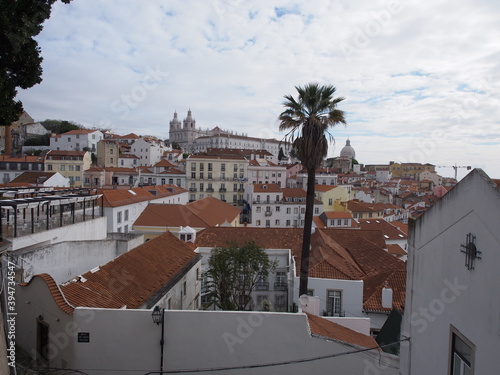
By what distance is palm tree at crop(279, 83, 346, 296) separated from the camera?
1420 cm

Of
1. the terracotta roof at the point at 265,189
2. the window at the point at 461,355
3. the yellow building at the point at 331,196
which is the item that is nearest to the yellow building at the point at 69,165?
the terracotta roof at the point at 265,189

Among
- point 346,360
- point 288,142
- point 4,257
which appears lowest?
point 346,360

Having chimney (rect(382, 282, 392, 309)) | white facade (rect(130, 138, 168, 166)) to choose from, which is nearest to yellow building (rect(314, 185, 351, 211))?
white facade (rect(130, 138, 168, 166))

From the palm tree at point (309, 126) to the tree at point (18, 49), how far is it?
848cm

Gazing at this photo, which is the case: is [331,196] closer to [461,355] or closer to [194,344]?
[194,344]

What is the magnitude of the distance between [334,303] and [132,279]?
833 cm

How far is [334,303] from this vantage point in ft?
50.0

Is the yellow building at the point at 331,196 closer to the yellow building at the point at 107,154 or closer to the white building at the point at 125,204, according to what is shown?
the white building at the point at 125,204

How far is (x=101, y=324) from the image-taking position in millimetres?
8875

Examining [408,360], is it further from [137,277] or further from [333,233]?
[333,233]

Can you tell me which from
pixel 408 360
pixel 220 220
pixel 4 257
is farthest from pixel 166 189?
pixel 408 360

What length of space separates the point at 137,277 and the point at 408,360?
830 cm

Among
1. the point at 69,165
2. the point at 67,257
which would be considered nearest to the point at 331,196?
the point at 69,165

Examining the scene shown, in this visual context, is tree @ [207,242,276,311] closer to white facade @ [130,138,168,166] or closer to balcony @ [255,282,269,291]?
balcony @ [255,282,269,291]
